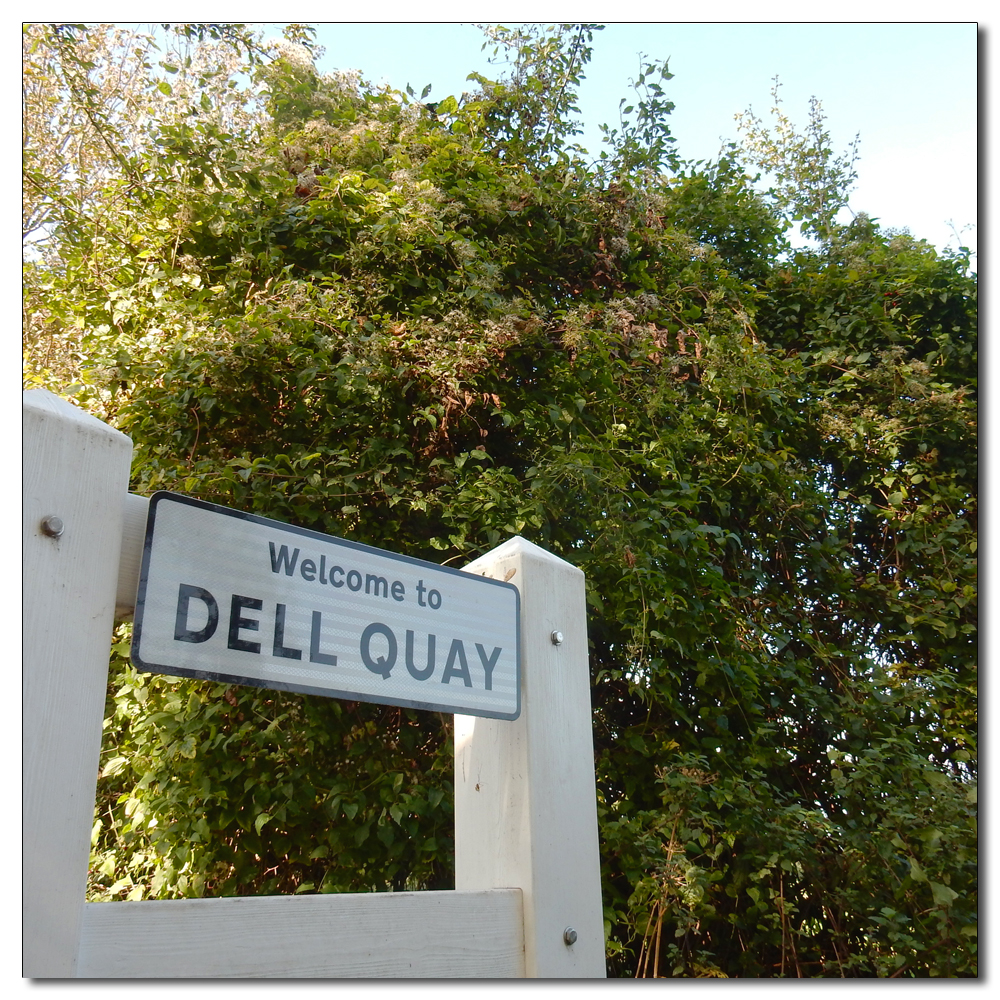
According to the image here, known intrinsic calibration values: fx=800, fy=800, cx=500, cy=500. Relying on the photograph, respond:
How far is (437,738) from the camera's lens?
7.10 feet

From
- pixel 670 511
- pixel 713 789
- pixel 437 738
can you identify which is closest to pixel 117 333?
pixel 437 738

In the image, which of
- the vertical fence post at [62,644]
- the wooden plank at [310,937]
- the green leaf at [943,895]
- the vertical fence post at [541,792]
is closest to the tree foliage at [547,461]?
the green leaf at [943,895]

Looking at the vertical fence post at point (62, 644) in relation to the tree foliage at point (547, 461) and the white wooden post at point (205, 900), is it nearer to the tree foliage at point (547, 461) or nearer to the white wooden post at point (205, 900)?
the white wooden post at point (205, 900)

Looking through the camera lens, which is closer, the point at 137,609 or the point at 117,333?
the point at 137,609

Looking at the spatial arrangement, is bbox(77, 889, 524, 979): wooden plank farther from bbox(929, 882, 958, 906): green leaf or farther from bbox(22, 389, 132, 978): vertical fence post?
bbox(929, 882, 958, 906): green leaf

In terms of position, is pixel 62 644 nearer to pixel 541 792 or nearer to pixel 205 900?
pixel 205 900

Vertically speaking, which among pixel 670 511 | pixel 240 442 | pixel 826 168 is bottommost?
pixel 670 511

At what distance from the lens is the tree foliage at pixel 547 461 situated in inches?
78.7

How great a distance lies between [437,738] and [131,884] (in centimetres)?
85

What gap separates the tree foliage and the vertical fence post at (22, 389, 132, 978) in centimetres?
136

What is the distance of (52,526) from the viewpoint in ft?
2.25

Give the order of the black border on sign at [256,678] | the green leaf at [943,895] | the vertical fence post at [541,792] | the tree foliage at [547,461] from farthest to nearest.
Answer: the tree foliage at [547,461], the green leaf at [943,895], the vertical fence post at [541,792], the black border on sign at [256,678]

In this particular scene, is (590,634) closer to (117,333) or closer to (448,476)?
(448,476)

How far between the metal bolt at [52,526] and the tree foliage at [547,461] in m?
1.40
